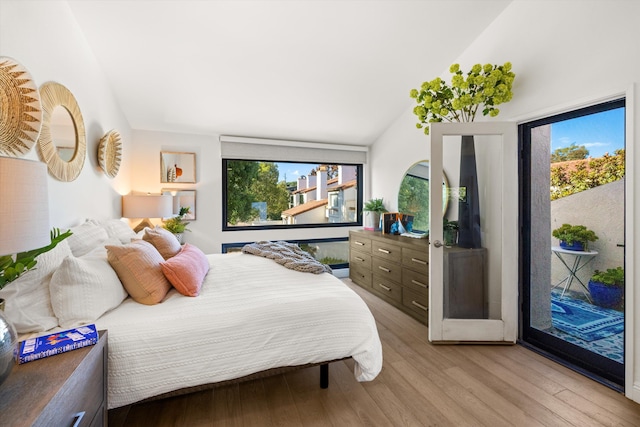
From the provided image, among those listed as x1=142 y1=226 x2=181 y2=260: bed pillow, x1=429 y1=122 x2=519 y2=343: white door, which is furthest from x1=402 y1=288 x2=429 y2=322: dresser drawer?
x1=142 y1=226 x2=181 y2=260: bed pillow

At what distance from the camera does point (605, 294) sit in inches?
84.0

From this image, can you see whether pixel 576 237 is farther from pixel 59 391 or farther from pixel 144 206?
pixel 144 206

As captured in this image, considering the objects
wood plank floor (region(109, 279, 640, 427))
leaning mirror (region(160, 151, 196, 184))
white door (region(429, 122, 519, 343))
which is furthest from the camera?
leaning mirror (region(160, 151, 196, 184))

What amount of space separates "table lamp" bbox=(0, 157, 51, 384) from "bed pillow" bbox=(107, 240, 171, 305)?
2.45 feet

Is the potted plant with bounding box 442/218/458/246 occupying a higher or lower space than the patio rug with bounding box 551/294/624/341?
higher

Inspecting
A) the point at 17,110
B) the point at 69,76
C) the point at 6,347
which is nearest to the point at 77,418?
the point at 6,347

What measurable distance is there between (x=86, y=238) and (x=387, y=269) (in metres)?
2.84

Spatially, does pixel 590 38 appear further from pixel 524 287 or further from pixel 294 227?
pixel 294 227

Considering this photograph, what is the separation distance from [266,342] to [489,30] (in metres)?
3.22

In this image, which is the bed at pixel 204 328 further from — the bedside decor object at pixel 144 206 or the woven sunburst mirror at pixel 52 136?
the bedside decor object at pixel 144 206

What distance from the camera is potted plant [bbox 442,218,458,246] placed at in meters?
2.63

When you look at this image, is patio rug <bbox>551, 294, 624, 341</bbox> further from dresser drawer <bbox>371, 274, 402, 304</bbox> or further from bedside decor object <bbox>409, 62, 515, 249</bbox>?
dresser drawer <bbox>371, 274, 402, 304</bbox>

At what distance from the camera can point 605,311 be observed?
2.14m

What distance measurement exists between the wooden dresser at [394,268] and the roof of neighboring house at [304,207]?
0.77 metres
